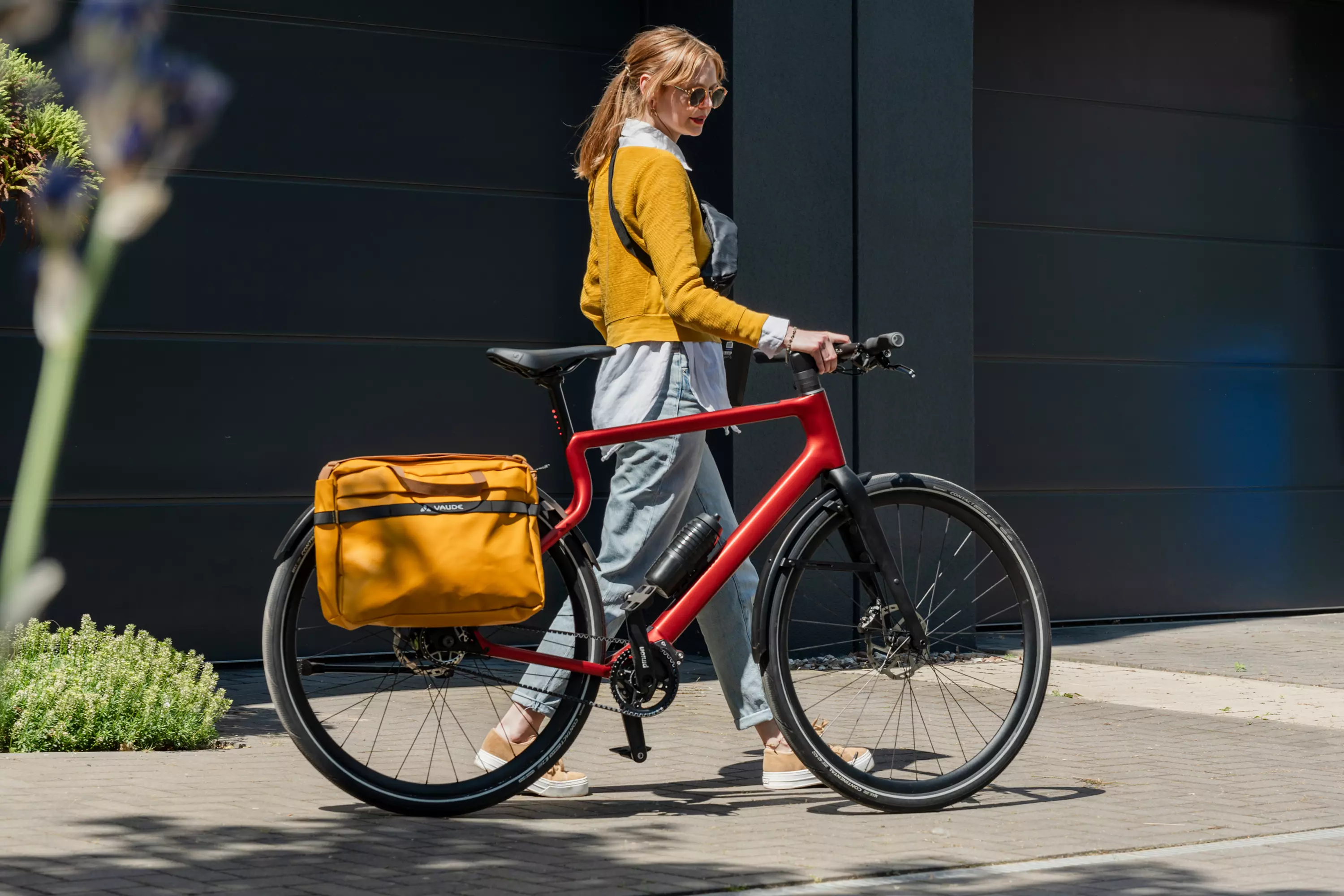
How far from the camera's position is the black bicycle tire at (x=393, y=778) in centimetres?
403

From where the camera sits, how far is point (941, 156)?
821cm

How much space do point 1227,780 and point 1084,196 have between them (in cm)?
542

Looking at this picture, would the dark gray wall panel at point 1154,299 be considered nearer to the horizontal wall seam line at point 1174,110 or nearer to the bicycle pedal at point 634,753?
the horizontal wall seam line at point 1174,110

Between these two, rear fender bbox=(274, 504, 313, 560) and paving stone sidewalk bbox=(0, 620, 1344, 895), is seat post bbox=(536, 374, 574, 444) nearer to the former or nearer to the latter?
rear fender bbox=(274, 504, 313, 560)

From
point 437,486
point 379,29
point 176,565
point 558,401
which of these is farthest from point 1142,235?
point 437,486

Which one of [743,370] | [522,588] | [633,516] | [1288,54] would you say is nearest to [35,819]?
[522,588]

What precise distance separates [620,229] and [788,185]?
11.5ft

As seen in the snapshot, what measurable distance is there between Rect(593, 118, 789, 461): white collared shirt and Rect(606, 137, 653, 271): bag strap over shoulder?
80 mm

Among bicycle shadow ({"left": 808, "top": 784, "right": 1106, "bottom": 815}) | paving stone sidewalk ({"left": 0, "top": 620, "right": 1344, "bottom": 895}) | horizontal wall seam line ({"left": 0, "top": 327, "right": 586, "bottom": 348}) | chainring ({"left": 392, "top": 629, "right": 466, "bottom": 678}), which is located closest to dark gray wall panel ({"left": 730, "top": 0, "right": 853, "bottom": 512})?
horizontal wall seam line ({"left": 0, "top": 327, "right": 586, "bottom": 348})

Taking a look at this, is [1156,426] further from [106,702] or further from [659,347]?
[106,702]

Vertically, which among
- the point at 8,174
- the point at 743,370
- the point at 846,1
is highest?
the point at 846,1

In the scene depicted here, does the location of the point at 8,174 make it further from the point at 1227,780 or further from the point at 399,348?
the point at 1227,780

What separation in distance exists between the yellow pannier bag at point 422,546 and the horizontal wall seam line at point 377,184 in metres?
3.91

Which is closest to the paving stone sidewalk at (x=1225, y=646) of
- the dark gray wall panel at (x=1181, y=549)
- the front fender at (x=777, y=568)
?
the dark gray wall panel at (x=1181, y=549)
